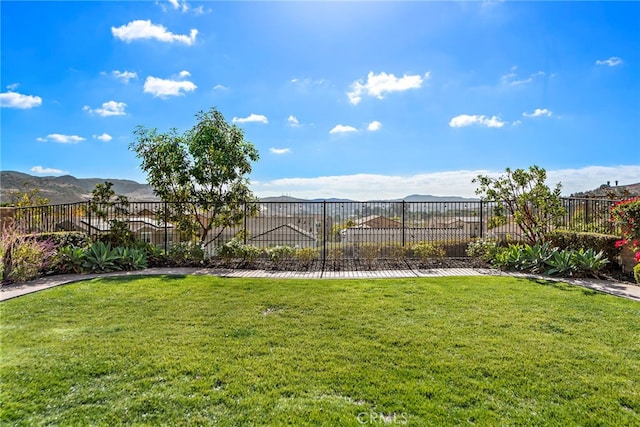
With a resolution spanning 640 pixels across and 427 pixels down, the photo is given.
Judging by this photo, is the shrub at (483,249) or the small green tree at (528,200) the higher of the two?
the small green tree at (528,200)

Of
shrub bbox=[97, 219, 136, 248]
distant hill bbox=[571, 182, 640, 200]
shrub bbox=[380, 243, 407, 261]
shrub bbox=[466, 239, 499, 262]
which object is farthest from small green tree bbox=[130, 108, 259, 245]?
distant hill bbox=[571, 182, 640, 200]

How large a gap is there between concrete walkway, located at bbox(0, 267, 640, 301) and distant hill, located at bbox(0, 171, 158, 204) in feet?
10.5

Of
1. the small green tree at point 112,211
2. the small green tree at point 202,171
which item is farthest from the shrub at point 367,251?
the small green tree at point 112,211

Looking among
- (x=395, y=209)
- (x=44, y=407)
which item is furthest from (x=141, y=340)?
(x=395, y=209)

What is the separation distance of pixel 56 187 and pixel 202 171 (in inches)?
680

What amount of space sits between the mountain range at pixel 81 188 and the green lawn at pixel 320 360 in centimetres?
519

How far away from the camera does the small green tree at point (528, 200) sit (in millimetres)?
8703

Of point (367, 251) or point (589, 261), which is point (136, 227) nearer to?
point (367, 251)

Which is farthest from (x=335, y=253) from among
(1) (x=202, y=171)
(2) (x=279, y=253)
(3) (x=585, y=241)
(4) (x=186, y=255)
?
(3) (x=585, y=241)

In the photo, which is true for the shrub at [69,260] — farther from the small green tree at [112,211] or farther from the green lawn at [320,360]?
the green lawn at [320,360]

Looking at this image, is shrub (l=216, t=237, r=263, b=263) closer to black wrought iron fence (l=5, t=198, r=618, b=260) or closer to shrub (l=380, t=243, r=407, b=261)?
black wrought iron fence (l=5, t=198, r=618, b=260)

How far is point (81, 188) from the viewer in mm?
22391

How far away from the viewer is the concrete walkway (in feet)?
20.5

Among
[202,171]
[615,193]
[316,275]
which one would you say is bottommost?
[316,275]
